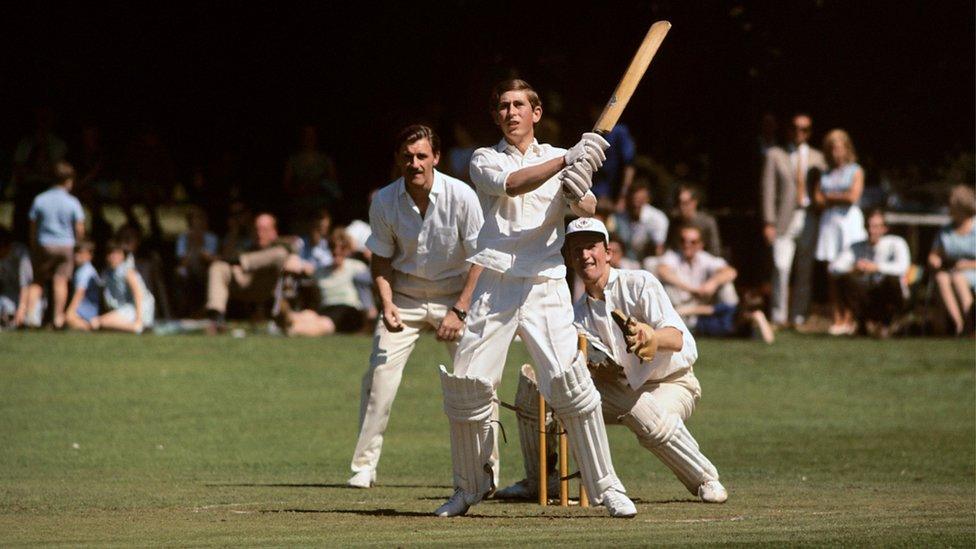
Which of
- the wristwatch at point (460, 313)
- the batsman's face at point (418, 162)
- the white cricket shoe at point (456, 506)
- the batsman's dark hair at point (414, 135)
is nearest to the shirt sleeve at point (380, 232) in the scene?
the batsman's face at point (418, 162)

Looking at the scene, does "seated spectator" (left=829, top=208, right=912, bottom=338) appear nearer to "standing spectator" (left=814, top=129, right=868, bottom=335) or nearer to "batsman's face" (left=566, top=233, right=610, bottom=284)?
"standing spectator" (left=814, top=129, right=868, bottom=335)

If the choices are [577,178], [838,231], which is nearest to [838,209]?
[838,231]

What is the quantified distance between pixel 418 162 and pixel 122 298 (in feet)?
35.9

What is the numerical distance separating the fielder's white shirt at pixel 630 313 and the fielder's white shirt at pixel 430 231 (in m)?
1.13

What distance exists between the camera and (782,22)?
25.6 m

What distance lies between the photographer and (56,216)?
21.2 m

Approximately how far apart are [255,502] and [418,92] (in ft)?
55.1

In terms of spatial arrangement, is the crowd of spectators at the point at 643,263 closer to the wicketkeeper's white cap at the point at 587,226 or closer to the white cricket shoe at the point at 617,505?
the wicketkeeper's white cap at the point at 587,226

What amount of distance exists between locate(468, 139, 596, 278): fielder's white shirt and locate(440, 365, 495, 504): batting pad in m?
0.63

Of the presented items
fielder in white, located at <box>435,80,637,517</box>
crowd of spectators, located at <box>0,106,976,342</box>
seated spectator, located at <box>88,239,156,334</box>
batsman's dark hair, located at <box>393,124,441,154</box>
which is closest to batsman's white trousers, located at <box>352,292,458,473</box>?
batsman's dark hair, located at <box>393,124,441,154</box>

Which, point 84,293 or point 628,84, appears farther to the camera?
point 84,293

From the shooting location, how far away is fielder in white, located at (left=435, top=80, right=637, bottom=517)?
902cm

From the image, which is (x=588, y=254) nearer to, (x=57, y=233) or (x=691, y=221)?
(x=691, y=221)

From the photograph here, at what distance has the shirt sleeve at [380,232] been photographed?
1120 centimetres
